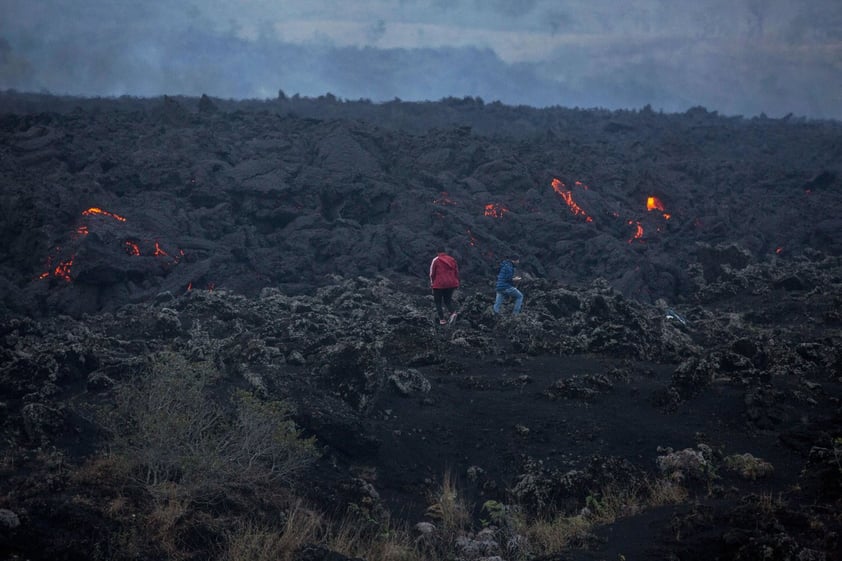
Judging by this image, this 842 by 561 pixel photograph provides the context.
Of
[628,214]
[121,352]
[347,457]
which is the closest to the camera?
[347,457]

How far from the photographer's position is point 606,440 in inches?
357

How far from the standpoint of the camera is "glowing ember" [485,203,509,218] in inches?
920

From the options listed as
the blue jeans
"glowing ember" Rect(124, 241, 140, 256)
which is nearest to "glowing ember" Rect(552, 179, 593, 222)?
the blue jeans

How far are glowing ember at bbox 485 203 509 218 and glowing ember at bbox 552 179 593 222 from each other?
2.47 m

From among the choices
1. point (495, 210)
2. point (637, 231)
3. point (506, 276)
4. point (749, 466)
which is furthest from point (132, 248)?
point (637, 231)

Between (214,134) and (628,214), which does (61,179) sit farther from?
(628,214)

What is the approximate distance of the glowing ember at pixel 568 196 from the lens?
79.9ft

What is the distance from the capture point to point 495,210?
23609 millimetres

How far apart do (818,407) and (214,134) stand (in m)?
23.0

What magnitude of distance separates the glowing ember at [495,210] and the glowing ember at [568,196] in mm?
2465

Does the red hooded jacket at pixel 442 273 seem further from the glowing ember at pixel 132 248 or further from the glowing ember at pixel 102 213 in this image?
the glowing ember at pixel 102 213

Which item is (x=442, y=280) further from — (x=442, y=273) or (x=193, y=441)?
(x=193, y=441)

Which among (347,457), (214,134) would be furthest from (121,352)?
(214,134)

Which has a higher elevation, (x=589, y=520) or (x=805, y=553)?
(x=805, y=553)
